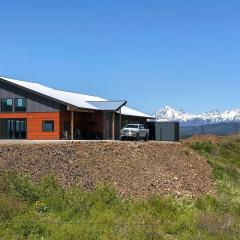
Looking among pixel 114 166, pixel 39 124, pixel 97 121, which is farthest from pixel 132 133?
pixel 114 166

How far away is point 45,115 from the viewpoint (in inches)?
2037

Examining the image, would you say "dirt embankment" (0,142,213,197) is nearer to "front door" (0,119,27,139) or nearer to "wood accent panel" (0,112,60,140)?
"wood accent panel" (0,112,60,140)

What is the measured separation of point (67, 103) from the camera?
50.3m

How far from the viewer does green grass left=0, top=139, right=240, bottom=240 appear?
16.7 m

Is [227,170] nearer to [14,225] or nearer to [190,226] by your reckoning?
[190,226]

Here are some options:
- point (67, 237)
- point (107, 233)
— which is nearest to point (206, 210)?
point (107, 233)

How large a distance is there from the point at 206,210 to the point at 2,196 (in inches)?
340

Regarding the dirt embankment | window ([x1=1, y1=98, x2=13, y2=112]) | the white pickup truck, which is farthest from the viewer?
the white pickup truck

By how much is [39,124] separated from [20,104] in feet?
8.91

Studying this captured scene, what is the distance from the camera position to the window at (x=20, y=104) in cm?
5269

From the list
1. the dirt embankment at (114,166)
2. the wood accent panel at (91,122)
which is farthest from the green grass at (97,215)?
the wood accent panel at (91,122)

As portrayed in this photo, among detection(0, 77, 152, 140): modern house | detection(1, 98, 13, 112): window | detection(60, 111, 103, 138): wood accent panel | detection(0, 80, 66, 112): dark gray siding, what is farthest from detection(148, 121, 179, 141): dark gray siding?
detection(1, 98, 13, 112): window

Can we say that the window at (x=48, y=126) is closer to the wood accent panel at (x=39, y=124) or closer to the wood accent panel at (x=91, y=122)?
the wood accent panel at (x=39, y=124)

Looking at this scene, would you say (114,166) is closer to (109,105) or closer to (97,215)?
(97,215)
